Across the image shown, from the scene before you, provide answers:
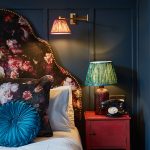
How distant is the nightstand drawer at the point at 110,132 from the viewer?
2844mm

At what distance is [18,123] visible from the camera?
7.63 ft

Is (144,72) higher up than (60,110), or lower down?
higher up

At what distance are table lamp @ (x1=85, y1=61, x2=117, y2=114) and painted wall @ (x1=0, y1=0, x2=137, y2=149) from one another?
0.73 feet

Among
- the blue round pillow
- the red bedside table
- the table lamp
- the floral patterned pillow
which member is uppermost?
the table lamp

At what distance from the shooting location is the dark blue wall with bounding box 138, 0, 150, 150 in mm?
2779

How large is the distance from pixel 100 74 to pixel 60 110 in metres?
0.49

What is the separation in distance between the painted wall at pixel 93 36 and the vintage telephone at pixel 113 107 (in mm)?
232

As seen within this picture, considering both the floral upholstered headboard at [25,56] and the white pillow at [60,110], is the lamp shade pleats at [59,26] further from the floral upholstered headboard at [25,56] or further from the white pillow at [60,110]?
the white pillow at [60,110]

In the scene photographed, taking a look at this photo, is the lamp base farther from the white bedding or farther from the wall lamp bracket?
the wall lamp bracket

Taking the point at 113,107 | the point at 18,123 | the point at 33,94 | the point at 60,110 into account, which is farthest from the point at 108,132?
the point at 18,123

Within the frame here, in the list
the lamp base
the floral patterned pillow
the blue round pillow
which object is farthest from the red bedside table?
the blue round pillow

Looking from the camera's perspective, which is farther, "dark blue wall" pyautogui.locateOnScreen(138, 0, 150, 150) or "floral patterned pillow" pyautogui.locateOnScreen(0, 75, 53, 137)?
"dark blue wall" pyautogui.locateOnScreen(138, 0, 150, 150)

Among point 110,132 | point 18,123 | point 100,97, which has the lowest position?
point 110,132

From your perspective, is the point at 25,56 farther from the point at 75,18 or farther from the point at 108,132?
the point at 108,132
